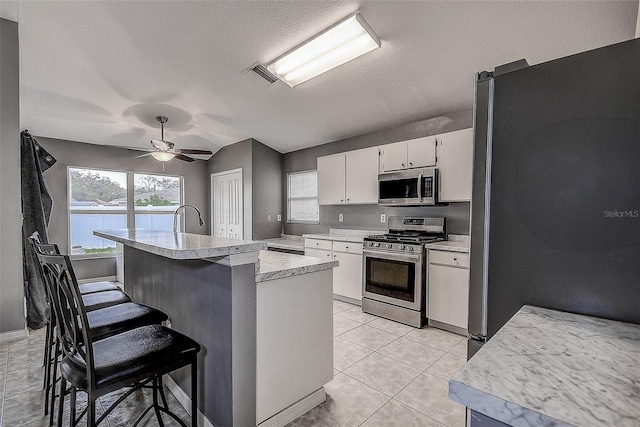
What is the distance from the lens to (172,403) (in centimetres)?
200

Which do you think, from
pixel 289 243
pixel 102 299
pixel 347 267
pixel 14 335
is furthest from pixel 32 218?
pixel 347 267

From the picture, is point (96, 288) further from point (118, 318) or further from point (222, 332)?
point (222, 332)

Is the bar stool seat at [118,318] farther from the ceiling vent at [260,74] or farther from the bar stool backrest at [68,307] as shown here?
the ceiling vent at [260,74]

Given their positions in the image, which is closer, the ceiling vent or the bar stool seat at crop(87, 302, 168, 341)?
the bar stool seat at crop(87, 302, 168, 341)

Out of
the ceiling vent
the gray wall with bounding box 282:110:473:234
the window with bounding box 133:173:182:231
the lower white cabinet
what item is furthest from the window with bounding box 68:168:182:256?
the ceiling vent

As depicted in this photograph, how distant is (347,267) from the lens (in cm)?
407

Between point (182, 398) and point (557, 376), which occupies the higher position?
point (557, 376)

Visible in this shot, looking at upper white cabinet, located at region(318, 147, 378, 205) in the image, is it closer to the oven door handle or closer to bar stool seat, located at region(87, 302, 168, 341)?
the oven door handle

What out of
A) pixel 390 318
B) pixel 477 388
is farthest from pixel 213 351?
pixel 390 318

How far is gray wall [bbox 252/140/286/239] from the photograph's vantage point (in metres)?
5.34

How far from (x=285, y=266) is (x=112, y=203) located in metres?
5.04

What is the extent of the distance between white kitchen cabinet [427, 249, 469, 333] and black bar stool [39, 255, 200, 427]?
253 cm

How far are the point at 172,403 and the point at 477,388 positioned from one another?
7.06ft

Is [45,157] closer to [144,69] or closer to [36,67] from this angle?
[36,67]
